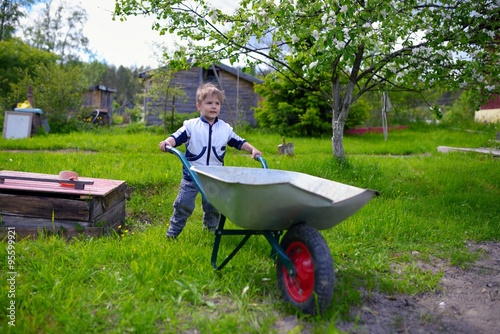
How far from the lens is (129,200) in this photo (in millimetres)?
5293

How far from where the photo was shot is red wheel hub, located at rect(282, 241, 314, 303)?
2238 millimetres

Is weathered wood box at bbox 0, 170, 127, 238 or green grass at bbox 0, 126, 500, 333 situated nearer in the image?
green grass at bbox 0, 126, 500, 333

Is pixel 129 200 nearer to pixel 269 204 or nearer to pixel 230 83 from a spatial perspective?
pixel 269 204

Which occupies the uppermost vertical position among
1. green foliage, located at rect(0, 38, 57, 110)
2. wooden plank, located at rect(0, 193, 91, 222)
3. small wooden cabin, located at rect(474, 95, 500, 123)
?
green foliage, located at rect(0, 38, 57, 110)

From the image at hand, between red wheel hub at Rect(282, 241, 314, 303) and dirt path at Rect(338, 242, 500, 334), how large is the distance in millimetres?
253

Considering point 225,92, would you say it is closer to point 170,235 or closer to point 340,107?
point 340,107

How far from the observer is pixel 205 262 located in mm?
2906

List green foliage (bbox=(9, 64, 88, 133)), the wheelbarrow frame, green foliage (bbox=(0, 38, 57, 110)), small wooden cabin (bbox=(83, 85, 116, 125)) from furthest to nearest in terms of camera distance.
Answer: small wooden cabin (bbox=(83, 85, 116, 125)) → green foliage (bbox=(0, 38, 57, 110)) → green foliage (bbox=(9, 64, 88, 133)) → the wheelbarrow frame

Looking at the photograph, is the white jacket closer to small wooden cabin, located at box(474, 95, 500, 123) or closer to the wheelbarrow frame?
the wheelbarrow frame

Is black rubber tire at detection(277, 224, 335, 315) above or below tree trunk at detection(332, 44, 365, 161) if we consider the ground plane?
below

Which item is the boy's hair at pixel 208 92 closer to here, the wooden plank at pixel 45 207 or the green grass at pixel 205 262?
the green grass at pixel 205 262

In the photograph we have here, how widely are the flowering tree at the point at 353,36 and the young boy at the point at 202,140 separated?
5.56ft

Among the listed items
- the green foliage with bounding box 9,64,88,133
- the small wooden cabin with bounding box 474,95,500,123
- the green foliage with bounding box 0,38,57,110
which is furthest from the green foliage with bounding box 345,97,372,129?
the green foliage with bounding box 0,38,57,110

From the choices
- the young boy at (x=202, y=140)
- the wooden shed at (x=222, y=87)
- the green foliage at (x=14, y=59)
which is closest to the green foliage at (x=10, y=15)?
the green foliage at (x=14, y=59)
